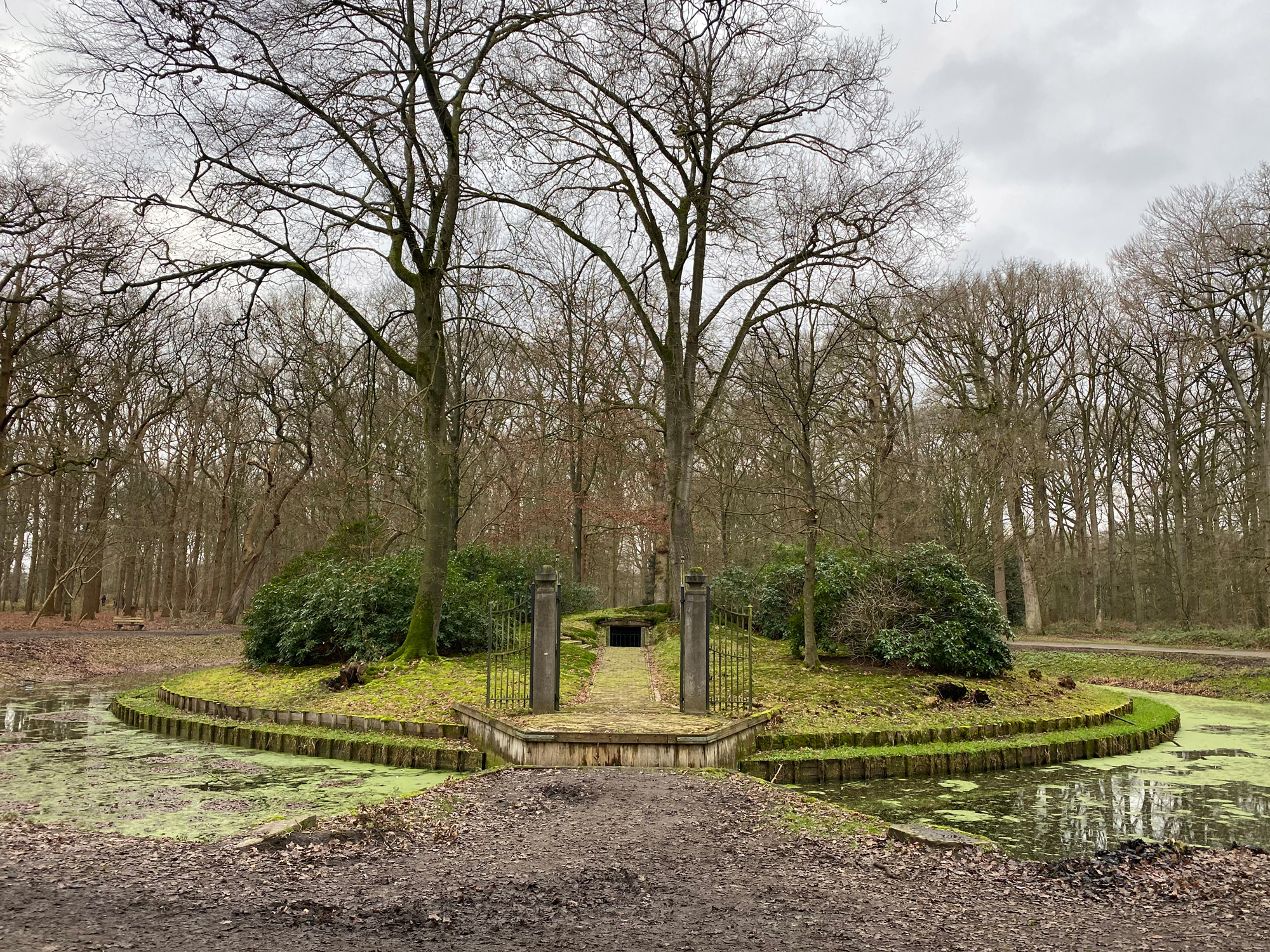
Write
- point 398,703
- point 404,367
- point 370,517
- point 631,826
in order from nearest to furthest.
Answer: point 631,826
point 398,703
point 404,367
point 370,517

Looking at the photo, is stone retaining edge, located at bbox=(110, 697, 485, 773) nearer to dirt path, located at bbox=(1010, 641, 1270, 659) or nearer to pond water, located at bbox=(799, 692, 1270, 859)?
pond water, located at bbox=(799, 692, 1270, 859)

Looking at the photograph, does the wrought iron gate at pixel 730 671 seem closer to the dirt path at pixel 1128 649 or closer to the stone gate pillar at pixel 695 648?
the stone gate pillar at pixel 695 648

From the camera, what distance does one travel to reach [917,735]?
9219mm

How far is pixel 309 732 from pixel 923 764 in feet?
21.7

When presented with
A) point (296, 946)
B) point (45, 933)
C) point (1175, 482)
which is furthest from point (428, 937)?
point (1175, 482)

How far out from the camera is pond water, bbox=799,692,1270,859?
6.21m

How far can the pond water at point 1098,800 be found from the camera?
20.4ft

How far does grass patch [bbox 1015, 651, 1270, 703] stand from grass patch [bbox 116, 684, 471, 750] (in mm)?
12469

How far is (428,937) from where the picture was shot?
3.87m

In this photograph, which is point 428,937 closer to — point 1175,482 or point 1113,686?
point 1113,686

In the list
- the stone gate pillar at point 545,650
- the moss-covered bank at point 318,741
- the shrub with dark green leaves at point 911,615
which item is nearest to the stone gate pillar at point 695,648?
the stone gate pillar at point 545,650

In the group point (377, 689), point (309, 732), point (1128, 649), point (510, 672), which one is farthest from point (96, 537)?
point (1128, 649)

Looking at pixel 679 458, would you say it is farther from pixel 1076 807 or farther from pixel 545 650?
pixel 1076 807

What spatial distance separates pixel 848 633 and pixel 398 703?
6975 mm
